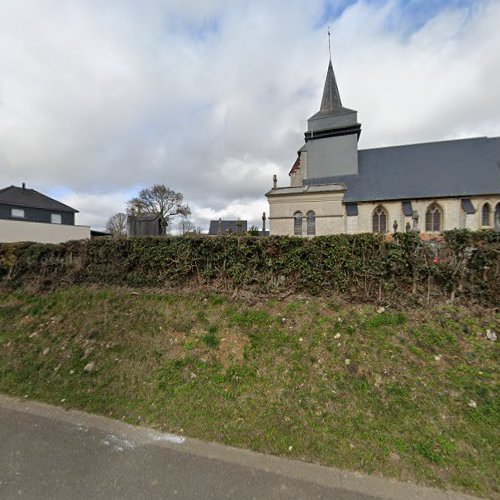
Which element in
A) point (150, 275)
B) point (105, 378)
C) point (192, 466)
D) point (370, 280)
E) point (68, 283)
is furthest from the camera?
point (68, 283)

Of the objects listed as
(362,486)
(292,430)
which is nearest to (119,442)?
(292,430)

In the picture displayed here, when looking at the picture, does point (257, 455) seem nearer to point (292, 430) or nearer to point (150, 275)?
point (292, 430)

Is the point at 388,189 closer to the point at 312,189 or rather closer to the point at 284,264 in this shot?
the point at 312,189

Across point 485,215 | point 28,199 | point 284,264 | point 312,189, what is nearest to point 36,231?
point 28,199

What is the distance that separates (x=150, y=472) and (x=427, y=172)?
30455 millimetres

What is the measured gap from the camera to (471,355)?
11.2 feet

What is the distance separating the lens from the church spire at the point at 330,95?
30.2 m

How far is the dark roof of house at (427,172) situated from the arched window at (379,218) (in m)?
1.17

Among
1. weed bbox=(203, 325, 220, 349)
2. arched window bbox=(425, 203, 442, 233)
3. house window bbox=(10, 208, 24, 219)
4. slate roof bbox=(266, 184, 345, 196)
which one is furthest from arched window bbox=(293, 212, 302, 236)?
house window bbox=(10, 208, 24, 219)

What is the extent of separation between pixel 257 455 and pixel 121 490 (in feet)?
4.09

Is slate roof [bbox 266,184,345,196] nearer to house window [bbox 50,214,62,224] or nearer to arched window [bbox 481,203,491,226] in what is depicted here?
arched window [bbox 481,203,491,226]

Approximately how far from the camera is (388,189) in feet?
79.4

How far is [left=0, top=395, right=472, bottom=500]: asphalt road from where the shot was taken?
6.89ft

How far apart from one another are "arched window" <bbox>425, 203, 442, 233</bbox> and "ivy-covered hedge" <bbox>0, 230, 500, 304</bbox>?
2278 cm
